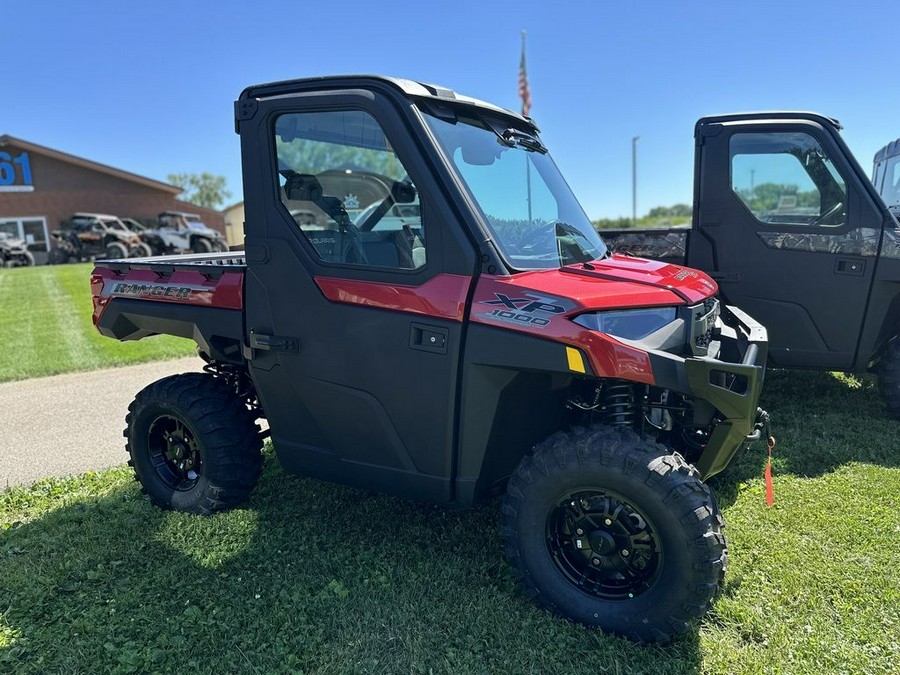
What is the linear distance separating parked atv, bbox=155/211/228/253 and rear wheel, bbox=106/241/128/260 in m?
2.45

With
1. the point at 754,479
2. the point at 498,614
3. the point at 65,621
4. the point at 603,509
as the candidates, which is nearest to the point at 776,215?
the point at 754,479

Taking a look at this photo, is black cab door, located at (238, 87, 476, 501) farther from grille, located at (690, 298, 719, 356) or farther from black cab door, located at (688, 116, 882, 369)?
black cab door, located at (688, 116, 882, 369)

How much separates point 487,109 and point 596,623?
2.40 metres

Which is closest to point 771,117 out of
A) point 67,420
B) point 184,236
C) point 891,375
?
point 891,375

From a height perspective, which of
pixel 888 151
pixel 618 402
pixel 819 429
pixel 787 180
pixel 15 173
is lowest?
pixel 819 429

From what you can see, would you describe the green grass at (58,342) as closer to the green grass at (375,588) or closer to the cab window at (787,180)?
the green grass at (375,588)

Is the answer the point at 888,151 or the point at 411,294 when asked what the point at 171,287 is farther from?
the point at 888,151

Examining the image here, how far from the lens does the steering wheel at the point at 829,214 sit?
16.2 feet

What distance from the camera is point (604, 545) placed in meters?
2.58

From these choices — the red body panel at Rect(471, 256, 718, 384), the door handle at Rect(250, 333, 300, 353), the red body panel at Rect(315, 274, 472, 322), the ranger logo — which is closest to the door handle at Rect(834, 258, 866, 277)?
the red body panel at Rect(471, 256, 718, 384)

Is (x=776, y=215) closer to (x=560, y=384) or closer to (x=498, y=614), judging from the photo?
(x=560, y=384)

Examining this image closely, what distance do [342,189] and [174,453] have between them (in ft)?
6.20

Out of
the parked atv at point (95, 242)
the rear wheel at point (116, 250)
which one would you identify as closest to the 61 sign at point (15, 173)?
the parked atv at point (95, 242)

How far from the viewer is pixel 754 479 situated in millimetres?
4027
